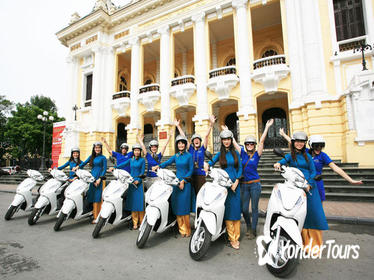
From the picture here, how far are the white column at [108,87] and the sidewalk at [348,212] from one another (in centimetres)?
1271

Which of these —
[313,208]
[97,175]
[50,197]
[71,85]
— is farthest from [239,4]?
[71,85]

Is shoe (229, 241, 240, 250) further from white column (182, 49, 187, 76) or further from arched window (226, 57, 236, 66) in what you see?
white column (182, 49, 187, 76)

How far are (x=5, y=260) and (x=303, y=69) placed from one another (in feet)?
38.6

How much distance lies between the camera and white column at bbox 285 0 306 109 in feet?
31.7

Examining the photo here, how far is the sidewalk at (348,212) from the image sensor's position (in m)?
3.88

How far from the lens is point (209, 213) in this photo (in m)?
2.69

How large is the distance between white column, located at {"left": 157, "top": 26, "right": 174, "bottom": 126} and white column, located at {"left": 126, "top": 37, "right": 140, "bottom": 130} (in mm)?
2049

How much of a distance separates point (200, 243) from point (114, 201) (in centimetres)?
176

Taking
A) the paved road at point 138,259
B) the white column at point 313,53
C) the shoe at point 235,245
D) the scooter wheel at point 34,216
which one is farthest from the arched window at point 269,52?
the scooter wheel at point 34,216

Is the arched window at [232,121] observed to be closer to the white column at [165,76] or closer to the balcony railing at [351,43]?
the white column at [165,76]

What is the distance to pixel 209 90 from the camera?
469 inches

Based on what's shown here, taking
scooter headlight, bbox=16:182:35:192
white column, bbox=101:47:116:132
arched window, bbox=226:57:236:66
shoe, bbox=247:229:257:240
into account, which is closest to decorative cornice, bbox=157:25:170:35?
white column, bbox=101:47:116:132

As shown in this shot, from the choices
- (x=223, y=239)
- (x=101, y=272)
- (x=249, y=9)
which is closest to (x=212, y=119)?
(x=223, y=239)

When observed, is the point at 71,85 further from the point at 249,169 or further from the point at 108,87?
the point at 249,169
